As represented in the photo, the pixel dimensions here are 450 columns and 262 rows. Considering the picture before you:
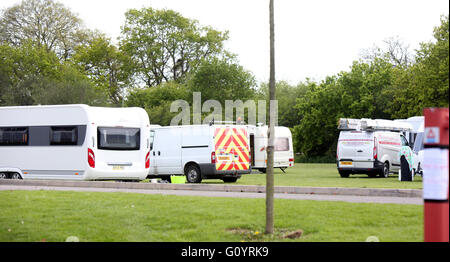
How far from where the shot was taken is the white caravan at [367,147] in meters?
28.1

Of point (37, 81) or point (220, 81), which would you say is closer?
point (37, 81)

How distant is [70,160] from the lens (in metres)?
21.2

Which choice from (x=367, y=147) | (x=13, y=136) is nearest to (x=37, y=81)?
(x=13, y=136)

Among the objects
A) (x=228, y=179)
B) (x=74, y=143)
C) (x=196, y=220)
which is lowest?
(x=228, y=179)

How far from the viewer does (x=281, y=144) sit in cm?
Answer: 3444

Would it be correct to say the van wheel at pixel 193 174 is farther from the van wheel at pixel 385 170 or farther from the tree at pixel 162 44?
the tree at pixel 162 44

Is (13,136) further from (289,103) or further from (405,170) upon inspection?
(289,103)

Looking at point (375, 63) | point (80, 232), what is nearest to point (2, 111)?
point (80, 232)

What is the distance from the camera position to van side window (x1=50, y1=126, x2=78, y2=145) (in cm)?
2111

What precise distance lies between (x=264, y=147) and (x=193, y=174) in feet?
26.5

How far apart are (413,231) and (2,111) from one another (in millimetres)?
17491

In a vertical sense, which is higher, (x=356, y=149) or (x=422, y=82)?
(x=422, y=82)

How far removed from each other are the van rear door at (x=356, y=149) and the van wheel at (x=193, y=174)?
809cm

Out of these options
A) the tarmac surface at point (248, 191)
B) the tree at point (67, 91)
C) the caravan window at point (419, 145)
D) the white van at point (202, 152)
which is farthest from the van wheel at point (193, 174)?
the tree at point (67, 91)
